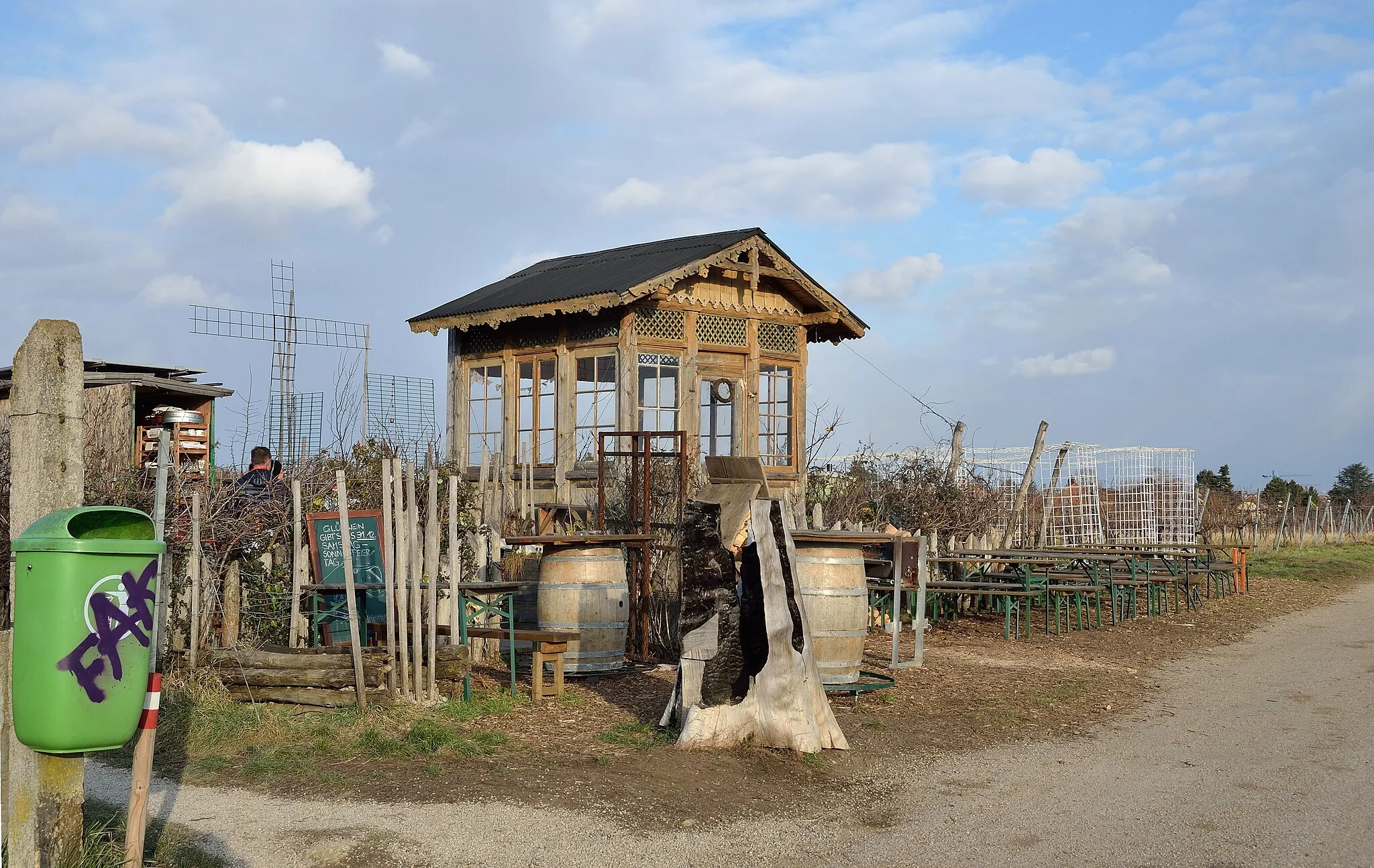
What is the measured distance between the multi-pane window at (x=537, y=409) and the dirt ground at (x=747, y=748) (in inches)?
229

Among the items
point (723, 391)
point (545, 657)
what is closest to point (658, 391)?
point (723, 391)

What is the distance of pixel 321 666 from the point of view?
795 centimetres

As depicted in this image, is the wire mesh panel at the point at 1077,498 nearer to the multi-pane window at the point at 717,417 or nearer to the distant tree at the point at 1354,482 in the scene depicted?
the multi-pane window at the point at 717,417

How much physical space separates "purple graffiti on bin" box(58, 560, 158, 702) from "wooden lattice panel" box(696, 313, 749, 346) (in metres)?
12.0

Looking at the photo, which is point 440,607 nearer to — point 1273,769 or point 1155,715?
point 1155,715

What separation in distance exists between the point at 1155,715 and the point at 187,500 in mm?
7559

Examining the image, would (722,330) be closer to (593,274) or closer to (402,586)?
(593,274)

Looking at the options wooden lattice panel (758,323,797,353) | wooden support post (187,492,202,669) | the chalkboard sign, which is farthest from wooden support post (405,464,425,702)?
wooden lattice panel (758,323,797,353)

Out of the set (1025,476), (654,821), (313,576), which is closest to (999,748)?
(654,821)

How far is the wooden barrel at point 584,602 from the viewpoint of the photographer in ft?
30.7

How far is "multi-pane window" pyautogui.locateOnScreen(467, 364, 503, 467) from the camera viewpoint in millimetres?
16719

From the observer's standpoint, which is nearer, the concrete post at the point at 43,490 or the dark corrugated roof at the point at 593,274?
the concrete post at the point at 43,490

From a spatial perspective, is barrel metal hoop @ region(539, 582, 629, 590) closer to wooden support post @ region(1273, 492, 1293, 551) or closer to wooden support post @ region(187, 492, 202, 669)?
wooden support post @ region(187, 492, 202, 669)

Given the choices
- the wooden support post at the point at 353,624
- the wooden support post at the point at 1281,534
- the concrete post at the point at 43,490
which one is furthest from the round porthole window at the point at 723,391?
the wooden support post at the point at 1281,534
